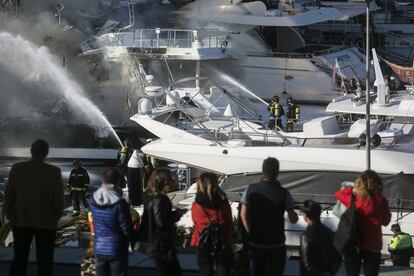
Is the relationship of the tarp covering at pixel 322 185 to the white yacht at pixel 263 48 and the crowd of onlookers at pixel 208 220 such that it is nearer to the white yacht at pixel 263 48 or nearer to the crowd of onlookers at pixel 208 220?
the crowd of onlookers at pixel 208 220

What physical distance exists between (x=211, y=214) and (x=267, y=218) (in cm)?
44

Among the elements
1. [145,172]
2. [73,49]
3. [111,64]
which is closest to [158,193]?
[145,172]

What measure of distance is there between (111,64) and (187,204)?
12931 mm

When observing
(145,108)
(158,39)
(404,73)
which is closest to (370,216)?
(145,108)

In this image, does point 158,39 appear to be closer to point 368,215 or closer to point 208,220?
point 208,220

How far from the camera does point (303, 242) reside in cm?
743

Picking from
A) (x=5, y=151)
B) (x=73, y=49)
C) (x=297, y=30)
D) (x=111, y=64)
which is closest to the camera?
(x=5, y=151)

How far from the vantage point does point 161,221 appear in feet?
24.2

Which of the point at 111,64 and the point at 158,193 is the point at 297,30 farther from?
the point at 158,193

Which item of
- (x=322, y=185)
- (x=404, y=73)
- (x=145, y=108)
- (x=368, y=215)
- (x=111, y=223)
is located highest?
(x=404, y=73)

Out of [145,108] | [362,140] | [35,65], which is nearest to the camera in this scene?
[362,140]

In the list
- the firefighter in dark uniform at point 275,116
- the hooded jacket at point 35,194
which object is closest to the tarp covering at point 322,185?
the firefighter in dark uniform at point 275,116

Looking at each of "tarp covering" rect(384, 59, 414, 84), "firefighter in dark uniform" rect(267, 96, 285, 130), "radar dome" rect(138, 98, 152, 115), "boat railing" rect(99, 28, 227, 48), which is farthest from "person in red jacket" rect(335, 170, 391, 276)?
"tarp covering" rect(384, 59, 414, 84)

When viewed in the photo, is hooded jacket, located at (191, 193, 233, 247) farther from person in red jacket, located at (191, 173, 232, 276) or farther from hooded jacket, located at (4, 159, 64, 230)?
hooded jacket, located at (4, 159, 64, 230)
